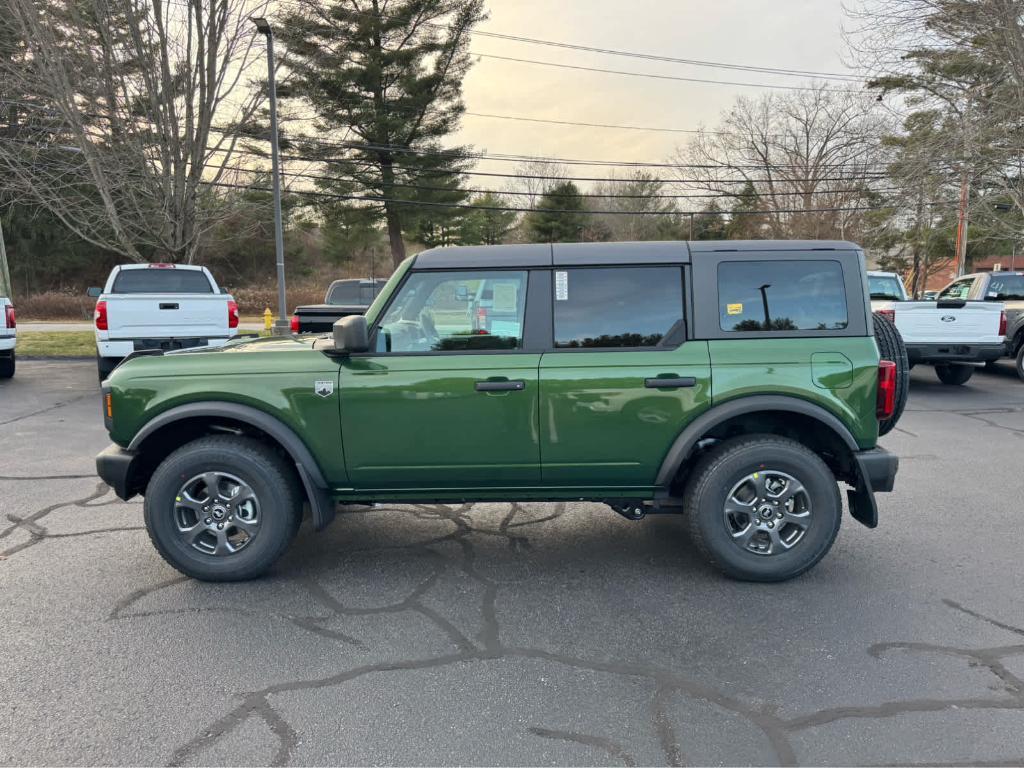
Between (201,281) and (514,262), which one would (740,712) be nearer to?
(514,262)

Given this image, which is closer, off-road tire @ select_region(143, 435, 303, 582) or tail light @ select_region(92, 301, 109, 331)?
off-road tire @ select_region(143, 435, 303, 582)

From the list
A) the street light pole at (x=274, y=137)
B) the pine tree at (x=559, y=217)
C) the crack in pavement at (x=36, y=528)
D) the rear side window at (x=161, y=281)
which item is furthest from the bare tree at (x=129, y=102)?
the pine tree at (x=559, y=217)

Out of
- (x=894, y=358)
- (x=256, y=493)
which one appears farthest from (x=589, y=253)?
(x=256, y=493)

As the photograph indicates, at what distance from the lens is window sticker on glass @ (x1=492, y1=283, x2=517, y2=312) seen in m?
3.80

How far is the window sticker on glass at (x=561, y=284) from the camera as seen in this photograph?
149 inches

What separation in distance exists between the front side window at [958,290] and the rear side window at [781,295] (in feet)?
37.0

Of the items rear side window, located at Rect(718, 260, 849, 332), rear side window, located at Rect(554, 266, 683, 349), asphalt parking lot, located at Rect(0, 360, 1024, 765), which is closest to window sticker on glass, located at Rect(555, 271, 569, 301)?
rear side window, located at Rect(554, 266, 683, 349)

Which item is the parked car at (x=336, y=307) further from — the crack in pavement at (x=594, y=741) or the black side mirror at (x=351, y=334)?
the crack in pavement at (x=594, y=741)

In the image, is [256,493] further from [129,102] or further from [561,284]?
[129,102]

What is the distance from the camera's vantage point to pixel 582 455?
376 centimetres

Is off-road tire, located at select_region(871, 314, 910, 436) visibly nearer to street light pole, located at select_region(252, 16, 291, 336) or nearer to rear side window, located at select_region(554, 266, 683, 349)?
rear side window, located at select_region(554, 266, 683, 349)

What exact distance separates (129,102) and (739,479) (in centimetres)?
1540

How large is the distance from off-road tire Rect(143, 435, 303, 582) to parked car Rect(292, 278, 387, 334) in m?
4.94

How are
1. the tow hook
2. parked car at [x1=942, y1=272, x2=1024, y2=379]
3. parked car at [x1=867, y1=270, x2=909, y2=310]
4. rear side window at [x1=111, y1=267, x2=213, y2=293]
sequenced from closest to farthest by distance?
1. the tow hook
2. rear side window at [x1=111, y1=267, x2=213, y2=293]
3. parked car at [x1=942, y1=272, x2=1024, y2=379]
4. parked car at [x1=867, y1=270, x2=909, y2=310]
